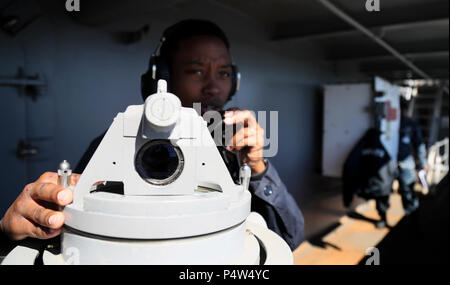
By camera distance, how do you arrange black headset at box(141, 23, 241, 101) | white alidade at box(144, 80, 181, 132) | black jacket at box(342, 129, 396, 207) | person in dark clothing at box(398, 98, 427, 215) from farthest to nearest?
1. person in dark clothing at box(398, 98, 427, 215)
2. black jacket at box(342, 129, 396, 207)
3. black headset at box(141, 23, 241, 101)
4. white alidade at box(144, 80, 181, 132)

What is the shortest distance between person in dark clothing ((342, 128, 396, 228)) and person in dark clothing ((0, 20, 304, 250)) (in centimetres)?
223

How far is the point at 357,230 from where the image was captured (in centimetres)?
341

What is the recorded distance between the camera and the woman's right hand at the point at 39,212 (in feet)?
1.30

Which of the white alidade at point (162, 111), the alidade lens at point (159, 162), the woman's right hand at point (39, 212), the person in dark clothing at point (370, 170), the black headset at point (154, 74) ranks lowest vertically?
the person in dark clothing at point (370, 170)

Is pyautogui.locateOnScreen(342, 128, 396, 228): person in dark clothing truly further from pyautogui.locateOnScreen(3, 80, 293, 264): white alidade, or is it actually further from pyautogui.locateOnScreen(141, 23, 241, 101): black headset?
pyautogui.locateOnScreen(3, 80, 293, 264): white alidade

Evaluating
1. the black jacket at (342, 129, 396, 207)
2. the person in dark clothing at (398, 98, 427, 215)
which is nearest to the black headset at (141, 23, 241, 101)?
the black jacket at (342, 129, 396, 207)

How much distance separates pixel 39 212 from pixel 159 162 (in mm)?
166

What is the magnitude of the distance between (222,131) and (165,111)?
0.23 meters

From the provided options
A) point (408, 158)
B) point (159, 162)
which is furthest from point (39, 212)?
point (408, 158)

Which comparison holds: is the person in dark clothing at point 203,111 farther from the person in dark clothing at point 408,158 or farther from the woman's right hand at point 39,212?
the person in dark clothing at point 408,158

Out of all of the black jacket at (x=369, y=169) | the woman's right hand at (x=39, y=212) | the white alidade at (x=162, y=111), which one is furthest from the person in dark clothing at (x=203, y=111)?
the black jacket at (x=369, y=169)

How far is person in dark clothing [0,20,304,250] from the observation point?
0.42 m

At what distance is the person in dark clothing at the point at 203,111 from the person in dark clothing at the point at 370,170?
88.0 inches

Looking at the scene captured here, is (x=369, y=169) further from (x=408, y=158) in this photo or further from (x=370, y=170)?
(x=408, y=158)
